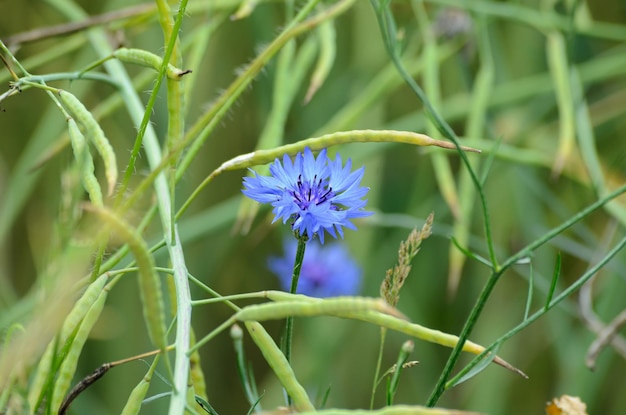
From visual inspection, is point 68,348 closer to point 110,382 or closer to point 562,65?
point 562,65

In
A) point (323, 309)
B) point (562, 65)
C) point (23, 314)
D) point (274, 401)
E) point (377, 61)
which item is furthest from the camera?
point (377, 61)

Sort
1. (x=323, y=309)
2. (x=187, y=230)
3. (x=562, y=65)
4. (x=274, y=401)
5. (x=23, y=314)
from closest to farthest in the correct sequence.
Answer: (x=323, y=309), (x=23, y=314), (x=562, y=65), (x=187, y=230), (x=274, y=401)

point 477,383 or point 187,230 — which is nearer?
point 187,230

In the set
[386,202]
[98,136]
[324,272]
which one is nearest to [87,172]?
[98,136]

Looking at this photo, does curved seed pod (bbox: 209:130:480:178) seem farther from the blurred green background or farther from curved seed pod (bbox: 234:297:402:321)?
the blurred green background

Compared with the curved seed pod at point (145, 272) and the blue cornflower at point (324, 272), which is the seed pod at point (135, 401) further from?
the blue cornflower at point (324, 272)

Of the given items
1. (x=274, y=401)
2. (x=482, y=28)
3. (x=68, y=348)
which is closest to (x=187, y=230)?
(x=274, y=401)

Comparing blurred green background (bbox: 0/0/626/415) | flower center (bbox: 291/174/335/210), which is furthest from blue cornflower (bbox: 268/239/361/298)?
flower center (bbox: 291/174/335/210)
